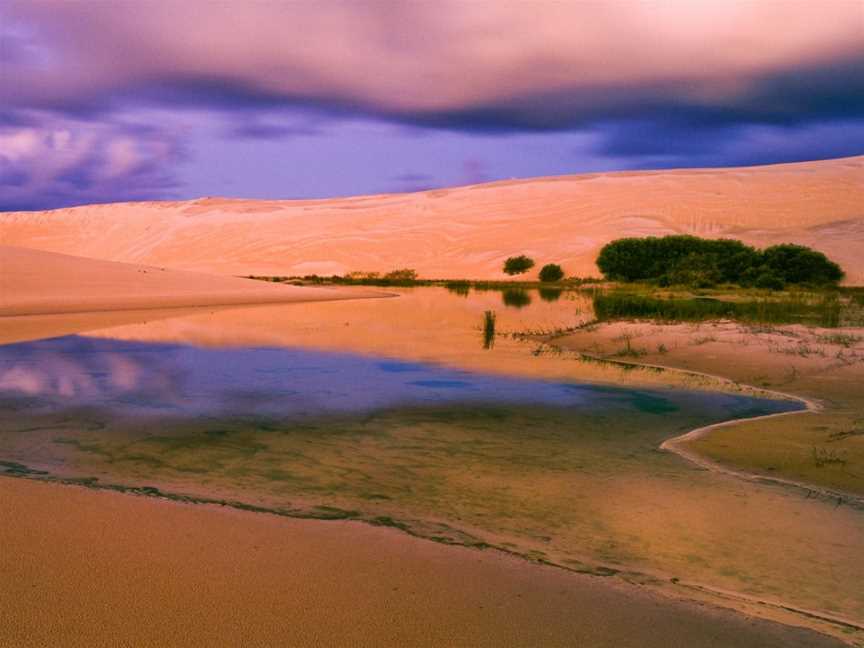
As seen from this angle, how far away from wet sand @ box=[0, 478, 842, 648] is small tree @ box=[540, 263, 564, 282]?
159 ft

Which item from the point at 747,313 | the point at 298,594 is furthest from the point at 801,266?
the point at 298,594

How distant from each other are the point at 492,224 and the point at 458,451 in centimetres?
7266

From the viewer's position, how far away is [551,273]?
52688mm

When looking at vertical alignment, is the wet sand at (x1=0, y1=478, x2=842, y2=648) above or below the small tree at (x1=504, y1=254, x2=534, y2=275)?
below

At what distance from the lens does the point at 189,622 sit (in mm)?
3422

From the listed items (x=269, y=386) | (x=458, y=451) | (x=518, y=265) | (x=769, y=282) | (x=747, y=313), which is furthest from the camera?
(x=518, y=265)

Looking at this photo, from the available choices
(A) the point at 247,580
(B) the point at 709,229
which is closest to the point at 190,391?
(A) the point at 247,580

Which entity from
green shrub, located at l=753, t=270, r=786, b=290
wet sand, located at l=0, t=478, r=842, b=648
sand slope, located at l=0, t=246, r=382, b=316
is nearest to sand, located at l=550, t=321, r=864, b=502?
wet sand, located at l=0, t=478, r=842, b=648

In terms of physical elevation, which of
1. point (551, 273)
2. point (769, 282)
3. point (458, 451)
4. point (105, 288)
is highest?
point (551, 273)

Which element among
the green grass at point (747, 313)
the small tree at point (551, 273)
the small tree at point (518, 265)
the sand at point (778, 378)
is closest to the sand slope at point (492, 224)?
the small tree at point (551, 273)

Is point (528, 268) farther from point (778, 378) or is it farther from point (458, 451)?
point (458, 451)

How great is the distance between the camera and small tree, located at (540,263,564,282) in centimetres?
5238

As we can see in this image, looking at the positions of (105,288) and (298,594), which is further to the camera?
(105,288)

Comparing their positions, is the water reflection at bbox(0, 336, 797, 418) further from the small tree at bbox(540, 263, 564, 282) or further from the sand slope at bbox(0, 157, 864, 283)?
the sand slope at bbox(0, 157, 864, 283)
